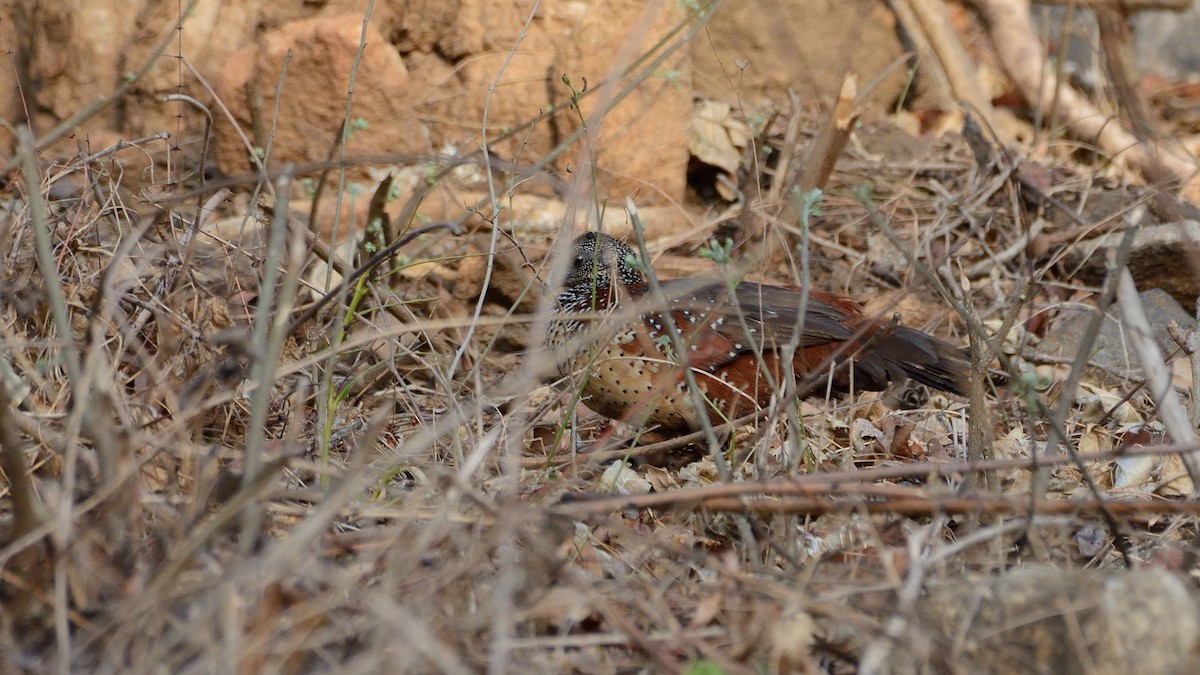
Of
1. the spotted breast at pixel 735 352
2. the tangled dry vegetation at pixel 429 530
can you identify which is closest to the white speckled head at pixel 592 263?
the spotted breast at pixel 735 352

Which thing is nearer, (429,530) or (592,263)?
(429,530)

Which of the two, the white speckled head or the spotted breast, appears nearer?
the spotted breast

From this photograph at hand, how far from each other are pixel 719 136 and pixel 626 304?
224 cm

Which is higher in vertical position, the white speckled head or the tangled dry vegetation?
the tangled dry vegetation

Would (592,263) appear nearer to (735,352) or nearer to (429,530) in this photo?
(735,352)

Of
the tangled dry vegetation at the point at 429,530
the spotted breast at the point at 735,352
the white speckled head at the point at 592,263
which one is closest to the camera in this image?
the tangled dry vegetation at the point at 429,530

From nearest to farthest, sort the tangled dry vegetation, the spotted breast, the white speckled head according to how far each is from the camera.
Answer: the tangled dry vegetation, the spotted breast, the white speckled head

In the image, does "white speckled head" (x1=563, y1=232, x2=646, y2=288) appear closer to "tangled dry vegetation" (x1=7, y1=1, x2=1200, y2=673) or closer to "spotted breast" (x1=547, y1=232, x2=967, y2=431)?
"spotted breast" (x1=547, y1=232, x2=967, y2=431)

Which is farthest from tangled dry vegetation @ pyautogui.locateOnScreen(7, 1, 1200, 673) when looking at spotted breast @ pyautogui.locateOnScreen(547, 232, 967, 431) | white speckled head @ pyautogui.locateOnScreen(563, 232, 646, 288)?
white speckled head @ pyautogui.locateOnScreen(563, 232, 646, 288)

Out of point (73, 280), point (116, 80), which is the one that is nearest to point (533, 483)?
point (73, 280)

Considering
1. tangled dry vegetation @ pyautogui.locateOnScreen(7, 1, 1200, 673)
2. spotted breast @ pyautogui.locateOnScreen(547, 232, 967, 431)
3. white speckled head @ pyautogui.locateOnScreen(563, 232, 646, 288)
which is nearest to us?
tangled dry vegetation @ pyautogui.locateOnScreen(7, 1, 1200, 673)

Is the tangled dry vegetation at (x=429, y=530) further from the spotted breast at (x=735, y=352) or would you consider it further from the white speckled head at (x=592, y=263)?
the white speckled head at (x=592, y=263)

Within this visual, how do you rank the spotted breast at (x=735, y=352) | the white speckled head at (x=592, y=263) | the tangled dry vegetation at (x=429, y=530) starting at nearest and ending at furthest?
the tangled dry vegetation at (x=429, y=530) < the spotted breast at (x=735, y=352) < the white speckled head at (x=592, y=263)

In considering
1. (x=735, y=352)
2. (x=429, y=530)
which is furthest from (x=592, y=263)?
(x=429, y=530)
